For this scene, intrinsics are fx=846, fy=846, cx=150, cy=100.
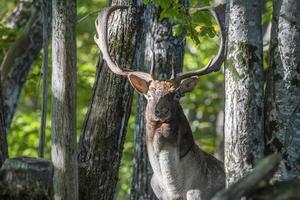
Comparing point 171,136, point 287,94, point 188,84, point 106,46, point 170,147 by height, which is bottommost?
point 170,147

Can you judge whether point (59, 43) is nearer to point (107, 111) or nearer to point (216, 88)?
point (107, 111)

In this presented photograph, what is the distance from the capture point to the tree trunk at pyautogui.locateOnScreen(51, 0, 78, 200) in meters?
8.84

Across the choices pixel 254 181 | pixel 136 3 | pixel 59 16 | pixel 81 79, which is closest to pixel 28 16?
pixel 81 79

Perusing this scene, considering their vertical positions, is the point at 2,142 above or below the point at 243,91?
below

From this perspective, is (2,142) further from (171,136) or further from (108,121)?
(171,136)

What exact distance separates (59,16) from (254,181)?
3955mm

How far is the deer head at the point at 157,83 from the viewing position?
9664 mm

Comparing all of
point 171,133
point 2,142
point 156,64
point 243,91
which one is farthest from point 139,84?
point 243,91

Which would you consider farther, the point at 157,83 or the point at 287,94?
the point at 157,83

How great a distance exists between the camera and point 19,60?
1345 centimetres

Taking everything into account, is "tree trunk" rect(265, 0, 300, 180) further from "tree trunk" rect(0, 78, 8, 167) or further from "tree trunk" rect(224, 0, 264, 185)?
"tree trunk" rect(0, 78, 8, 167)

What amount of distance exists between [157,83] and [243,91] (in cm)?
186

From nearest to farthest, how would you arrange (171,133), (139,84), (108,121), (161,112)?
1. (161,112)
2. (171,133)
3. (139,84)
4. (108,121)

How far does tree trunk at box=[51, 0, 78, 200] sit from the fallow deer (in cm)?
91
